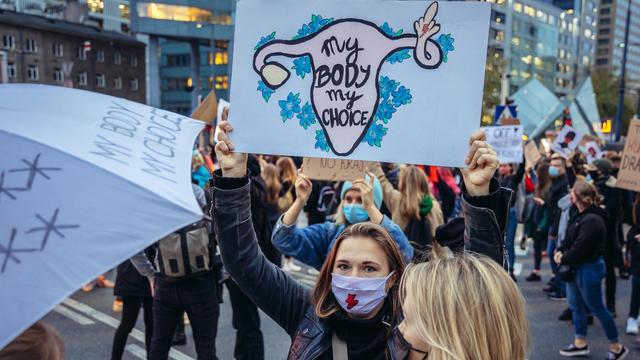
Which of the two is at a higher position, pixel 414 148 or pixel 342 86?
pixel 342 86

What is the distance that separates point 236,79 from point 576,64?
207ft

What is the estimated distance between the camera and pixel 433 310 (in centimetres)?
150

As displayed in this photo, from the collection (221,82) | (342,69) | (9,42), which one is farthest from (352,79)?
(221,82)

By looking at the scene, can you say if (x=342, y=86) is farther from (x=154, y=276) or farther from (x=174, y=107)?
(x=174, y=107)

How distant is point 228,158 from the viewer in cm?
205

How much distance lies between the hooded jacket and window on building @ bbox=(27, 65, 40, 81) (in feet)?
168

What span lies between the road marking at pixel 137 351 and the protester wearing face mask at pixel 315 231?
2361 millimetres

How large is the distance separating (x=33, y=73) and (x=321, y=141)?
5324cm

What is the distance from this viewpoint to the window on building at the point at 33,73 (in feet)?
155

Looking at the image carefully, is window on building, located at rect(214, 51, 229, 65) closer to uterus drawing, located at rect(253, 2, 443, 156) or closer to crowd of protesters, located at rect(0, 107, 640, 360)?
crowd of protesters, located at rect(0, 107, 640, 360)

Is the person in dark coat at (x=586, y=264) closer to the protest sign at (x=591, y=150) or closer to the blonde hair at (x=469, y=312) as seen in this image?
the blonde hair at (x=469, y=312)

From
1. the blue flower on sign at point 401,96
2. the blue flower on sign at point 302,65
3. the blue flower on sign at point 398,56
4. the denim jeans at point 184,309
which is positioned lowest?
the denim jeans at point 184,309

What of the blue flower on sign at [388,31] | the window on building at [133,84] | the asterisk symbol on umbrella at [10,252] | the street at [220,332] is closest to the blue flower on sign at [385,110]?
the blue flower on sign at [388,31]

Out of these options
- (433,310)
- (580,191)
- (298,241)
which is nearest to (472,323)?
(433,310)
